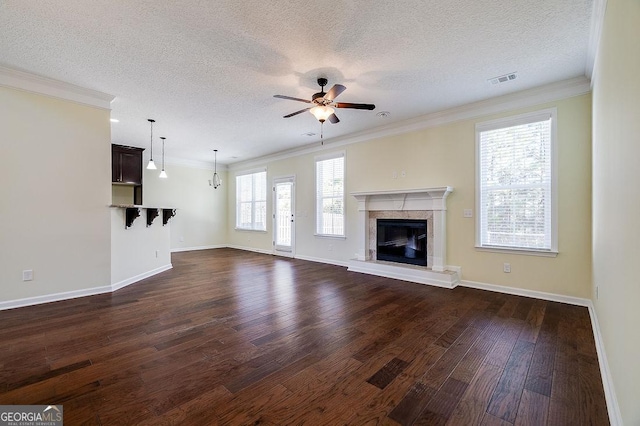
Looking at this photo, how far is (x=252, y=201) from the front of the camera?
27.8ft

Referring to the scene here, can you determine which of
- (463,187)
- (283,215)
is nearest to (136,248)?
(283,215)

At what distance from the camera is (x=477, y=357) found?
2.21 metres

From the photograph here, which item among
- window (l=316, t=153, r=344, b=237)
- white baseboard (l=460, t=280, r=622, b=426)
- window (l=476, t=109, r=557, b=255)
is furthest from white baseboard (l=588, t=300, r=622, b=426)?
window (l=316, t=153, r=344, b=237)

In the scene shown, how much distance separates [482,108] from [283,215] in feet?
16.6

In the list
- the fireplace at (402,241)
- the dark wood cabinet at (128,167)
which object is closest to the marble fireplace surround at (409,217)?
the fireplace at (402,241)

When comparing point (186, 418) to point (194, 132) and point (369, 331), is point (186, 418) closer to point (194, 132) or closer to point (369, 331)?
point (369, 331)

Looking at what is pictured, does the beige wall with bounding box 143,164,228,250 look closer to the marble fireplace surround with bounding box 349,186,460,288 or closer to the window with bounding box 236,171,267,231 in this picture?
the window with bounding box 236,171,267,231

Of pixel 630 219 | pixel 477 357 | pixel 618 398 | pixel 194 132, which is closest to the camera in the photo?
pixel 630 219

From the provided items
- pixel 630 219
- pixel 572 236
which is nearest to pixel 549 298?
pixel 572 236

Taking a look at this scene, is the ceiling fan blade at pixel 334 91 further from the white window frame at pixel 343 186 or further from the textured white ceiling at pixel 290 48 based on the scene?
the white window frame at pixel 343 186

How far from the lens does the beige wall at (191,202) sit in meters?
7.79

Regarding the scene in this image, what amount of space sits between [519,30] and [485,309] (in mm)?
2919

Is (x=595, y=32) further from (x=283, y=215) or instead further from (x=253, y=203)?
(x=253, y=203)

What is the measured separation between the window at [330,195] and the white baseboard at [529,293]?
270 centimetres
